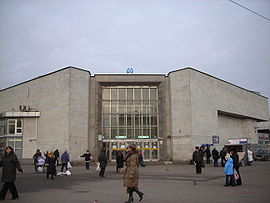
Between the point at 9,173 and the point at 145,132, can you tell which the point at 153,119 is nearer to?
the point at 145,132

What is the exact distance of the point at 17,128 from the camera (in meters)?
35.9

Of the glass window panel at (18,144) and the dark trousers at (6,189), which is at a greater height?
the glass window panel at (18,144)

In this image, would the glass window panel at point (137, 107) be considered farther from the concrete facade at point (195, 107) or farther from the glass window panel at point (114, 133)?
the concrete facade at point (195, 107)

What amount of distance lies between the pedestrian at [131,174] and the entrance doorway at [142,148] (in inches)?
1076

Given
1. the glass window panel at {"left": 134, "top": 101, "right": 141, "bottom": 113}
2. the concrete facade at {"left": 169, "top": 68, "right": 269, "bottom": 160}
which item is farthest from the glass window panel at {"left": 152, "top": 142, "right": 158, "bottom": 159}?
the glass window panel at {"left": 134, "top": 101, "right": 141, "bottom": 113}

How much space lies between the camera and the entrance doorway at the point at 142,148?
36.1m

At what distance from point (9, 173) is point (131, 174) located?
3.87m

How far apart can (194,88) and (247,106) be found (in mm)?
15580

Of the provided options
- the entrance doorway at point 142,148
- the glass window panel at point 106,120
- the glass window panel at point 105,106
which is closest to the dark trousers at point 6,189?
the entrance doorway at point 142,148

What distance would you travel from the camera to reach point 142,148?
36281 mm

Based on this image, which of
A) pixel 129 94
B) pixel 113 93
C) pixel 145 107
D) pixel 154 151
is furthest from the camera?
pixel 113 93

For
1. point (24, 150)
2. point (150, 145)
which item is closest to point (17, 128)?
point (24, 150)

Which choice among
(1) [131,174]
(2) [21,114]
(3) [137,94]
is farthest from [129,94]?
(1) [131,174]

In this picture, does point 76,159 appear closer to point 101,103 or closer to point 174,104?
point 101,103
